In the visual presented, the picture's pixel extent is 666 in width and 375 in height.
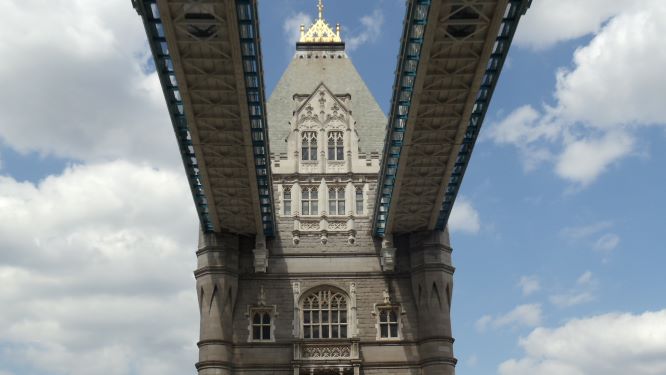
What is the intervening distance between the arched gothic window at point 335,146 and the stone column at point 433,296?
26.5 ft

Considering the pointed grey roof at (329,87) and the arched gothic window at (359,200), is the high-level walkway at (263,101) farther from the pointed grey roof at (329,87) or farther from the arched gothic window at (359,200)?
the pointed grey roof at (329,87)

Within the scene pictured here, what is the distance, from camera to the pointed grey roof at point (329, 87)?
57969 millimetres

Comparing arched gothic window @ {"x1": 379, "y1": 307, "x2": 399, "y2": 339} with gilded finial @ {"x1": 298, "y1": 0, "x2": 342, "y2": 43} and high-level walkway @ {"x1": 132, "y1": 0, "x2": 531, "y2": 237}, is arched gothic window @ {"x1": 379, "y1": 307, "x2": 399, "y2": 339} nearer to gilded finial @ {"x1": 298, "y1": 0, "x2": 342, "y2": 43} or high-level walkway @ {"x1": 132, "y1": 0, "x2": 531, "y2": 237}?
high-level walkway @ {"x1": 132, "y1": 0, "x2": 531, "y2": 237}

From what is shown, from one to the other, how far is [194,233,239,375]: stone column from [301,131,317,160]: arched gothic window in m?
7.88

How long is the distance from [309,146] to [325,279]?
9500 mm

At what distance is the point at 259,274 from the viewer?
52.6 m

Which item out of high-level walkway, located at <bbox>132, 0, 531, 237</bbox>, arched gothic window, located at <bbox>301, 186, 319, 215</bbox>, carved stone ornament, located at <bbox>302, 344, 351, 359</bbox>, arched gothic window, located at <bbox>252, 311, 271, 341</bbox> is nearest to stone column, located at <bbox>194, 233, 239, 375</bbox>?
high-level walkway, located at <bbox>132, 0, 531, 237</bbox>

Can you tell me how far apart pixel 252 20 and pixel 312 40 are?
3423cm

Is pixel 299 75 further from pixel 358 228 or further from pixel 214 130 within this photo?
pixel 214 130

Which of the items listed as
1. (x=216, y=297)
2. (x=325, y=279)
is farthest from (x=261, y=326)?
(x=325, y=279)

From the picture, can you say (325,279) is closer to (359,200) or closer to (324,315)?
(324,315)

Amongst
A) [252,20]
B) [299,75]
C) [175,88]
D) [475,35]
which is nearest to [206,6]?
[252,20]

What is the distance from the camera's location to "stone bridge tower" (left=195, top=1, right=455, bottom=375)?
50156 mm

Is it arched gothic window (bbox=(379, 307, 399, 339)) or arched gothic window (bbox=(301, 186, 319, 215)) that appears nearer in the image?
arched gothic window (bbox=(379, 307, 399, 339))
